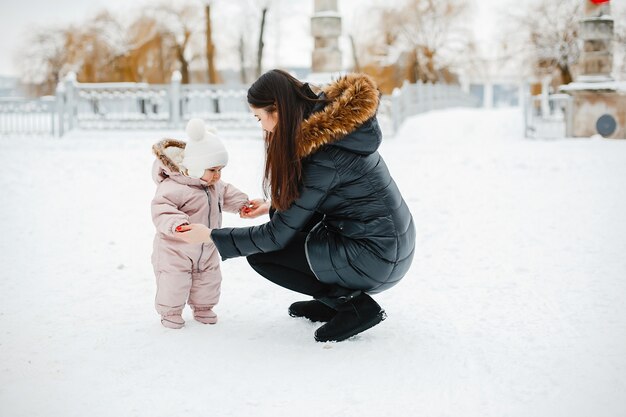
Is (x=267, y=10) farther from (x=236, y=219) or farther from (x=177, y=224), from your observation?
(x=177, y=224)

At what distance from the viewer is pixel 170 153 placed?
321 cm

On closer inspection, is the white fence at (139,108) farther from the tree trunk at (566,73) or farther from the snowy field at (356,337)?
the tree trunk at (566,73)

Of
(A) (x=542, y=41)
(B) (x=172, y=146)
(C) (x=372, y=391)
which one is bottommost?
(C) (x=372, y=391)

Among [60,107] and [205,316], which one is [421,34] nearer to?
[60,107]

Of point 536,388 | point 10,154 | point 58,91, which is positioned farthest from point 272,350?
point 58,91

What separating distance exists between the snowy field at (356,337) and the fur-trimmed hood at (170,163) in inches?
29.2

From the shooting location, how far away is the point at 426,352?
2916 mm

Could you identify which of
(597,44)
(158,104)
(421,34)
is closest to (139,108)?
(158,104)

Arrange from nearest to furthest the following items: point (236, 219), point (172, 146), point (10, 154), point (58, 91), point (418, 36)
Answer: point (172, 146) → point (236, 219) → point (10, 154) → point (58, 91) → point (418, 36)

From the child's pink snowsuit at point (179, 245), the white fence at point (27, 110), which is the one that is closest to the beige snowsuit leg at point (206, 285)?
the child's pink snowsuit at point (179, 245)

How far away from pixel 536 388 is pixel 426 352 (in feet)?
1.76

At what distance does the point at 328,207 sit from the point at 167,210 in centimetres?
75

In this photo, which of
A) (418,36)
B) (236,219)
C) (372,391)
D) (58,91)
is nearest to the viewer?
(372,391)

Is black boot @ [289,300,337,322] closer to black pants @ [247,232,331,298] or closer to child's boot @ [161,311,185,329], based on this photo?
black pants @ [247,232,331,298]
